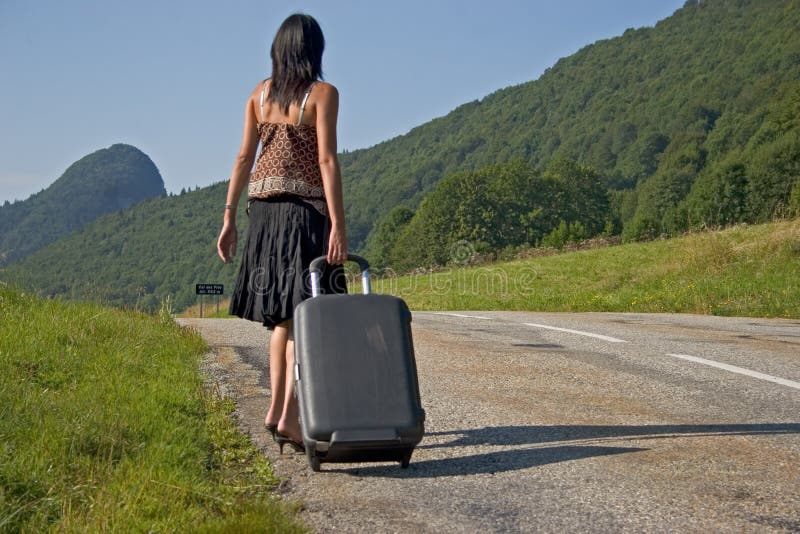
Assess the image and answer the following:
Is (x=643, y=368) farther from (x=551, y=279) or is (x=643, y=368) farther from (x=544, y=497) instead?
(x=551, y=279)

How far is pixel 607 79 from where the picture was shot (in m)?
172

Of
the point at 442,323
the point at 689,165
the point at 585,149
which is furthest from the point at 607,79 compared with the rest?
the point at 442,323

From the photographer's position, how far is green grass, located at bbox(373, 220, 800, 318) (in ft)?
52.9

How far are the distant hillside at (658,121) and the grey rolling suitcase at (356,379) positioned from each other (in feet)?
210

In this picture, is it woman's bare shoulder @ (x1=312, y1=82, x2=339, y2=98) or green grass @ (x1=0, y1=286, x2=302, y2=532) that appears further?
woman's bare shoulder @ (x1=312, y1=82, x2=339, y2=98)

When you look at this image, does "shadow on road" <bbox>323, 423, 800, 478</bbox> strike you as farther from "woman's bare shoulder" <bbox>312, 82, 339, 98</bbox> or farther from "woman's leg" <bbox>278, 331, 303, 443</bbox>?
"woman's bare shoulder" <bbox>312, 82, 339, 98</bbox>

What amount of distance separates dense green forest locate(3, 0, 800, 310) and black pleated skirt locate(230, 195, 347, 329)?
6447 millimetres

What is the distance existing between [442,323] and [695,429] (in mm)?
8036

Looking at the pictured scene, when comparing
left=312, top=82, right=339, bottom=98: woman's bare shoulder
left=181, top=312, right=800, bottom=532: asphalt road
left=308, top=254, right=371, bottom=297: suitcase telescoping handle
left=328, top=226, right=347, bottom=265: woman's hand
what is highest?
left=312, top=82, right=339, bottom=98: woman's bare shoulder

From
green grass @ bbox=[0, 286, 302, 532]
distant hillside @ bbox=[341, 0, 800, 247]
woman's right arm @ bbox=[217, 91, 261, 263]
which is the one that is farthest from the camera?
A: distant hillside @ bbox=[341, 0, 800, 247]

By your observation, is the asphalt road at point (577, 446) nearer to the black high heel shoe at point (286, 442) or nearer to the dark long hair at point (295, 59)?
the black high heel shoe at point (286, 442)

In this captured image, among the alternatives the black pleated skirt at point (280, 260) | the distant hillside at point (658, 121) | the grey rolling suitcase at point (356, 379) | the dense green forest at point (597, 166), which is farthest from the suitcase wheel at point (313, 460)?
the distant hillside at point (658, 121)

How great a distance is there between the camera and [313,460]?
3818 mm

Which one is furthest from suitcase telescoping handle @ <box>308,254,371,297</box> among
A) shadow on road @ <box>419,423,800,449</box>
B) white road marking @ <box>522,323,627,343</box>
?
white road marking @ <box>522,323,627,343</box>
